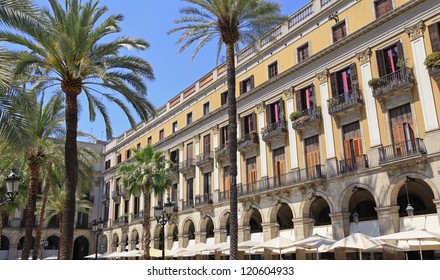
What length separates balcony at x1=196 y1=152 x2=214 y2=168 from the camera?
34.4 m

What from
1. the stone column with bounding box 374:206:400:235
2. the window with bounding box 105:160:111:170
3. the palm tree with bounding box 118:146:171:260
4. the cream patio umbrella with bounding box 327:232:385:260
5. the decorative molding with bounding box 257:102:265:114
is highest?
the window with bounding box 105:160:111:170

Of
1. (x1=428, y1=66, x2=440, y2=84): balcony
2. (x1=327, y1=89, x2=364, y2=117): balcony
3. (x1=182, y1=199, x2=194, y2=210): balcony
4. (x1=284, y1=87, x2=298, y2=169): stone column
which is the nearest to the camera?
(x1=428, y1=66, x2=440, y2=84): balcony

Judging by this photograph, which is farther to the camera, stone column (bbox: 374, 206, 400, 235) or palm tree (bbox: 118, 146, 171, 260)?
palm tree (bbox: 118, 146, 171, 260)

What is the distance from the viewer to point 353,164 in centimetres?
2233

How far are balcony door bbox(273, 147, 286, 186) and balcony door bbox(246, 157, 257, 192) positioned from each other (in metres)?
Answer: 2.05

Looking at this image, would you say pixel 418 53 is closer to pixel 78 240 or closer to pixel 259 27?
pixel 259 27

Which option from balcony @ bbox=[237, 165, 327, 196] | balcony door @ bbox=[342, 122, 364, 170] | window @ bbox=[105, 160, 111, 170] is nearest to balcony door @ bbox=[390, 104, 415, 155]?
balcony door @ bbox=[342, 122, 364, 170]

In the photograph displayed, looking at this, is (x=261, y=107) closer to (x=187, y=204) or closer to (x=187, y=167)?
(x=187, y=167)

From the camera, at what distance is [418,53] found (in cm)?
1989

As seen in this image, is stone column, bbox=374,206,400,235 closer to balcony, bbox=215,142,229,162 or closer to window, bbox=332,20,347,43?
window, bbox=332,20,347,43

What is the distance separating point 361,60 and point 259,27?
21.2 ft

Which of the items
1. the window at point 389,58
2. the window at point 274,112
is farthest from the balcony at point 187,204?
the window at point 389,58

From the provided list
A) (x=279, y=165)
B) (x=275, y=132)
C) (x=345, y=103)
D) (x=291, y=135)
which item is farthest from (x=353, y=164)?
(x=275, y=132)
